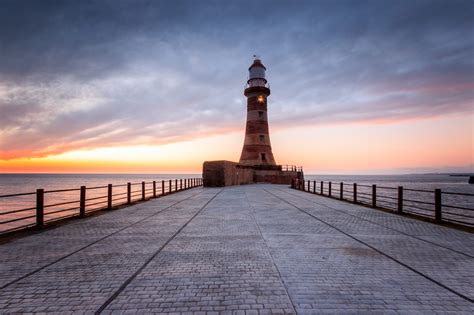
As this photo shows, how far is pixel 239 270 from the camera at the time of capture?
448 centimetres

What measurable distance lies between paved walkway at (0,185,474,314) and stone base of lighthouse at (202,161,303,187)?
2332cm

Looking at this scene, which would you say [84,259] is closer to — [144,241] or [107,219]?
[144,241]

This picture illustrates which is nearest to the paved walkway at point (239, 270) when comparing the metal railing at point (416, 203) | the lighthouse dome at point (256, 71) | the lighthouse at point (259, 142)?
the metal railing at point (416, 203)

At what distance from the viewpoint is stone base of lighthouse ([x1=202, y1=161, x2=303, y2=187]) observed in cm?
3122

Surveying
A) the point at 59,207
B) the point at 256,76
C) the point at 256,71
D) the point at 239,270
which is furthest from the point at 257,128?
the point at 239,270

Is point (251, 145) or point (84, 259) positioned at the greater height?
point (251, 145)

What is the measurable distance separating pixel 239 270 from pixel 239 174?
3359cm

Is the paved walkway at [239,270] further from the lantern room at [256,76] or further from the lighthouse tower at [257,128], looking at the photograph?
the lantern room at [256,76]

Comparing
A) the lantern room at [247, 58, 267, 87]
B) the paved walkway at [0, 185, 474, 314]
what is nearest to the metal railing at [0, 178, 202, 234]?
the paved walkway at [0, 185, 474, 314]

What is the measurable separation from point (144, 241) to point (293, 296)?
401 centimetres

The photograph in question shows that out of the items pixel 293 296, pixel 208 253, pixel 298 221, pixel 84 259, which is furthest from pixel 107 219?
pixel 293 296

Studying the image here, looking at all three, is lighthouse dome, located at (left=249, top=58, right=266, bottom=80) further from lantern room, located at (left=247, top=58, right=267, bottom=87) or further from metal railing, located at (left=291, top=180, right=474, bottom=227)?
metal railing, located at (left=291, top=180, right=474, bottom=227)

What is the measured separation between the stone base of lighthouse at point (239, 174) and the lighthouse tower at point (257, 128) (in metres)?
1.47

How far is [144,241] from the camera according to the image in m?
6.41
